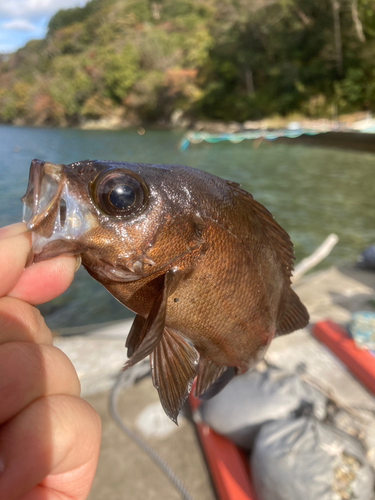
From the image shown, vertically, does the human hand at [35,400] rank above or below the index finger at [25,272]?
below

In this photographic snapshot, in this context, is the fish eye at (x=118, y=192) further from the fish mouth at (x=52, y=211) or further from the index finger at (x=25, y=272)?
the index finger at (x=25, y=272)

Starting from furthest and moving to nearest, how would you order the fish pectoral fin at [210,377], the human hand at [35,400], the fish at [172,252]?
the fish pectoral fin at [210,377] → the fish at [172,252] → the human hand at [35,400]

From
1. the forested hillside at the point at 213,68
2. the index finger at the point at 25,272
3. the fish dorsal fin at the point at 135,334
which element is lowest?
the fish dorsal fin at the point at 135,334

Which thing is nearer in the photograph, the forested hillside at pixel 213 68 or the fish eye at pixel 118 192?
the fish eye at pixel 118 192

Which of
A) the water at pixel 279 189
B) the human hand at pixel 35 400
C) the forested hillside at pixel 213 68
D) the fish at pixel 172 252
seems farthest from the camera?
the forested hillside at pixel 213 68

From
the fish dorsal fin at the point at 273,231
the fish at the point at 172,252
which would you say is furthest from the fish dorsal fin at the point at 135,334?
the fish dorsal fin at the point at 273,231

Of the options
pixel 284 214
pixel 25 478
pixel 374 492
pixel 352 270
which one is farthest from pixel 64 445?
pixel 284 214

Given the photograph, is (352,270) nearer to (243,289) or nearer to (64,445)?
(243,289)

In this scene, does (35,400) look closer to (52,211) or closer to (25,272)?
(25,272)
